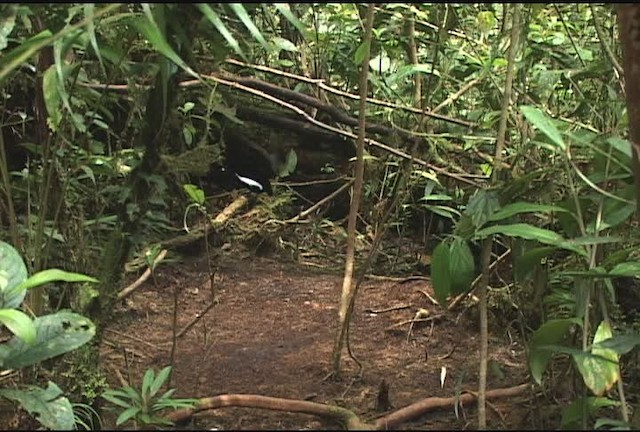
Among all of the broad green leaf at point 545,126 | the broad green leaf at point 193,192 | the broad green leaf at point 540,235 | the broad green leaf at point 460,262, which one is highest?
the broad green leaf at point 545,126

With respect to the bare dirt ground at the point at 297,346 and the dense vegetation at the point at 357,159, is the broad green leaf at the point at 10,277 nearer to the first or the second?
the dense vegetation at the point at 357,159

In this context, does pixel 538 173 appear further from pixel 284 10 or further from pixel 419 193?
pixel 419 193

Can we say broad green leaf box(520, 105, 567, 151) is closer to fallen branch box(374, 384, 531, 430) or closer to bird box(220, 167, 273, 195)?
fallen branch box(374, 384, 531, 430)

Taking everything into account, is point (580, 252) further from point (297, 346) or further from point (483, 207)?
point (297, 346)

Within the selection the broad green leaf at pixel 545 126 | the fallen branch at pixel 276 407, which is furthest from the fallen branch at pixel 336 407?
the broad green leaf at pixel 545 126

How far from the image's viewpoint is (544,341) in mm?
1270

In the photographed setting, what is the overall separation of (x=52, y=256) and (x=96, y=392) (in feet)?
1.05

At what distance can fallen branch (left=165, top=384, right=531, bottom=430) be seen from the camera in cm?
135

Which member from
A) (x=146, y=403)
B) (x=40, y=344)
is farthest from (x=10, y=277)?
(x=146, y=403)

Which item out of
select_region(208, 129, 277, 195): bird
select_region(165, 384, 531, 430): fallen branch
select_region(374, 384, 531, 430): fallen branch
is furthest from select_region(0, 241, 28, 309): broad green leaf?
select_region(208, 129, 277, 195): bird

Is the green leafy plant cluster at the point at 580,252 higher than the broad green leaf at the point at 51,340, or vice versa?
the green leafy plant cluster at the point at 580,252

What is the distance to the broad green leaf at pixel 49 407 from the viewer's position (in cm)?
117

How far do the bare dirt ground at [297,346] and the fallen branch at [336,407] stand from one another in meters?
0.01

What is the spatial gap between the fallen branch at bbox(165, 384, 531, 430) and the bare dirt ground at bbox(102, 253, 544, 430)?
14 mm
